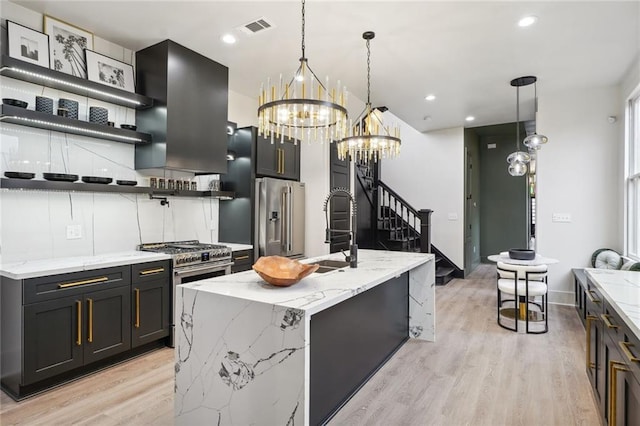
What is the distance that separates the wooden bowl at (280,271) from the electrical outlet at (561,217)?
4.44 m

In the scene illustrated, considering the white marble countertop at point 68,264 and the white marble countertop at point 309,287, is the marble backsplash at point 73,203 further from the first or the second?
the white marble countertop at point 309,287

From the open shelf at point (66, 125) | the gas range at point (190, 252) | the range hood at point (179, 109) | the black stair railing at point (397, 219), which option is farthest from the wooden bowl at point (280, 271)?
the black stair railing at point (397, 219)

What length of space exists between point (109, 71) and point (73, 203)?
1.30 metres

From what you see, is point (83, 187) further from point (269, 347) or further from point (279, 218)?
point (269, 347)

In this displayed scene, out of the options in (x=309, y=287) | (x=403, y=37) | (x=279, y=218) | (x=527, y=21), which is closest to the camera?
(x=309, y=287)

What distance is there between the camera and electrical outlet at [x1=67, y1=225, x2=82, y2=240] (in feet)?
10.4

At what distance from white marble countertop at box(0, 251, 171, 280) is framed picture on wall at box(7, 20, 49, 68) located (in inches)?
63.4

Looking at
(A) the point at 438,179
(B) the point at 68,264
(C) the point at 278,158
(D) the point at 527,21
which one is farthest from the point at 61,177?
(A) the point at 438,179

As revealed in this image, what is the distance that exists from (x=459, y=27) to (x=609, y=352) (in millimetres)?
2751

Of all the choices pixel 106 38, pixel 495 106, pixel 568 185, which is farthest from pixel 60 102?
pixel 568 185

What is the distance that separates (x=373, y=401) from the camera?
248cm

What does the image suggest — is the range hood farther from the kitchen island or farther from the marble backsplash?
the kitchen island

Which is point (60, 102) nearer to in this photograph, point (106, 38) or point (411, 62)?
point (106, 38)

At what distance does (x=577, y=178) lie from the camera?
195 inches
